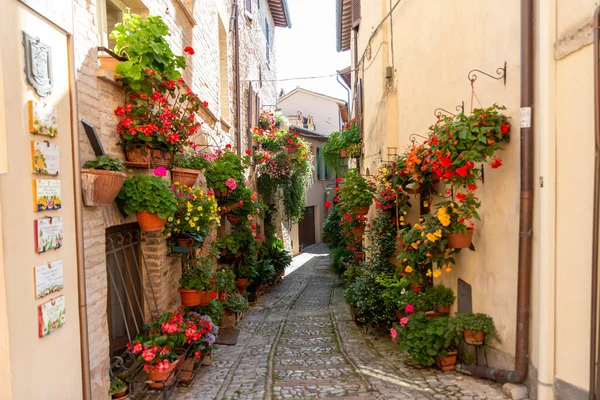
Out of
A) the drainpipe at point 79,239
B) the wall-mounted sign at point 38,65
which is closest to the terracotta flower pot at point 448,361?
the drainpipe at point 79,239

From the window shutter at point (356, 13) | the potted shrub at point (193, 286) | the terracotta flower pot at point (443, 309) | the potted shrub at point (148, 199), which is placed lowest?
the terracotta flower pot at point (443, 309)

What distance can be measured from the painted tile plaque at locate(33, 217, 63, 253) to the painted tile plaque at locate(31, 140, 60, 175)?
1.10 ft

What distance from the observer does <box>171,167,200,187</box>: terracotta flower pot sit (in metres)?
5.45

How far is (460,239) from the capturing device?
182 inches

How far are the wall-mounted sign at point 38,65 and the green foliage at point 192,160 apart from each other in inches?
107

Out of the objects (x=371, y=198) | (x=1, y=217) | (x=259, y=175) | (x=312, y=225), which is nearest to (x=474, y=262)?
(x=371, y=198)

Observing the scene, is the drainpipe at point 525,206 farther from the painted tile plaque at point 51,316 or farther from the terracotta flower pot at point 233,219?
the terracotta flower pot at point 233,219

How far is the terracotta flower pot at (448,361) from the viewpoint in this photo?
15.7 feet

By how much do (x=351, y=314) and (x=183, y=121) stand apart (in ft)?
18.9

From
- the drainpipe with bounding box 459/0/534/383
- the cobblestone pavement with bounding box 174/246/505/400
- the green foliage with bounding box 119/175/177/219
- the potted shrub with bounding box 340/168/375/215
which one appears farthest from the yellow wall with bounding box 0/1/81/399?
the potted shrub with bounding box 340/168/375/215

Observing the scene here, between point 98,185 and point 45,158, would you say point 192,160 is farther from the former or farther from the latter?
point 45,158

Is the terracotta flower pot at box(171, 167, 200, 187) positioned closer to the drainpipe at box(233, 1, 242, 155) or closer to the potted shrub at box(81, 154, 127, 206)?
the potted shrub at box(81, 154, 127, 206)

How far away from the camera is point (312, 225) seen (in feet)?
82.5

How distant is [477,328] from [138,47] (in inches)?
172
